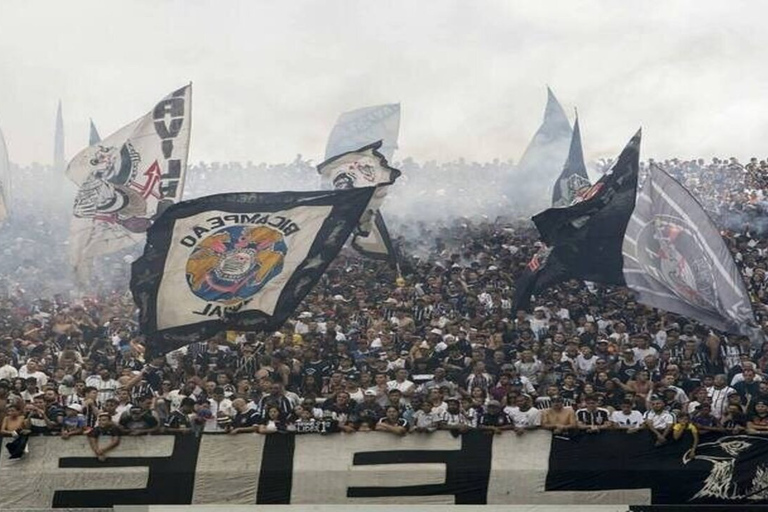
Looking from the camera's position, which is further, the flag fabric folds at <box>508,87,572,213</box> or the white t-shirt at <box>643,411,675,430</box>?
the flag fabric folds at <box>508,87,572,213</box>

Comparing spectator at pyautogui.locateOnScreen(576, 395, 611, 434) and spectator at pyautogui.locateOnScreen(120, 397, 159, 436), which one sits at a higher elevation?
spectator at pyautogui.locateOnScreen(576, 395, 611, 434)

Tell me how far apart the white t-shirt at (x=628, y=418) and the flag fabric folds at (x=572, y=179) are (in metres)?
8.72

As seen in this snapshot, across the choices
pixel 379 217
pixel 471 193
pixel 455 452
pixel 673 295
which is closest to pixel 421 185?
pixel 471 193

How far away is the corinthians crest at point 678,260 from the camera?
1362cm

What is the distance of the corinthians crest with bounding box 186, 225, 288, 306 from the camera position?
12.2 metres

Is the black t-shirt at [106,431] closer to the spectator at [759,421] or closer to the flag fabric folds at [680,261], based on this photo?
the spectator at [759,421]

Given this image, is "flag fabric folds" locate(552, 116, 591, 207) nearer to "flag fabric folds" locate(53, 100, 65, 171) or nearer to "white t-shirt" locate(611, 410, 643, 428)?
"white t-shirt" locate(611, 410, 643, 428)

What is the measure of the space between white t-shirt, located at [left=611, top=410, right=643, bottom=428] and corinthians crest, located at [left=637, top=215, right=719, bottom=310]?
2.67m

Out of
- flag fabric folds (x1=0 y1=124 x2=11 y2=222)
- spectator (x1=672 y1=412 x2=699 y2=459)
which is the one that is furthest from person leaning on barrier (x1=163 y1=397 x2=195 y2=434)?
flag fabric folds (x1=0 y1=124 x2=11 y2=222)

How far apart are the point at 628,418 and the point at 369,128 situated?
12.6m

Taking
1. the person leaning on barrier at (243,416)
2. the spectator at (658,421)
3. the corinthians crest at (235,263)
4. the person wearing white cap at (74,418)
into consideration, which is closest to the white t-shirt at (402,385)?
the person leaning on barrier at (243,416)

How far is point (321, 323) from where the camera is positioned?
15164mm

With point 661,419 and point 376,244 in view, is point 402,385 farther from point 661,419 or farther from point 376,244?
point 376,244

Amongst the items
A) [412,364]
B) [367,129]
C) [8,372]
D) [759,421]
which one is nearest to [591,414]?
[759,421]
